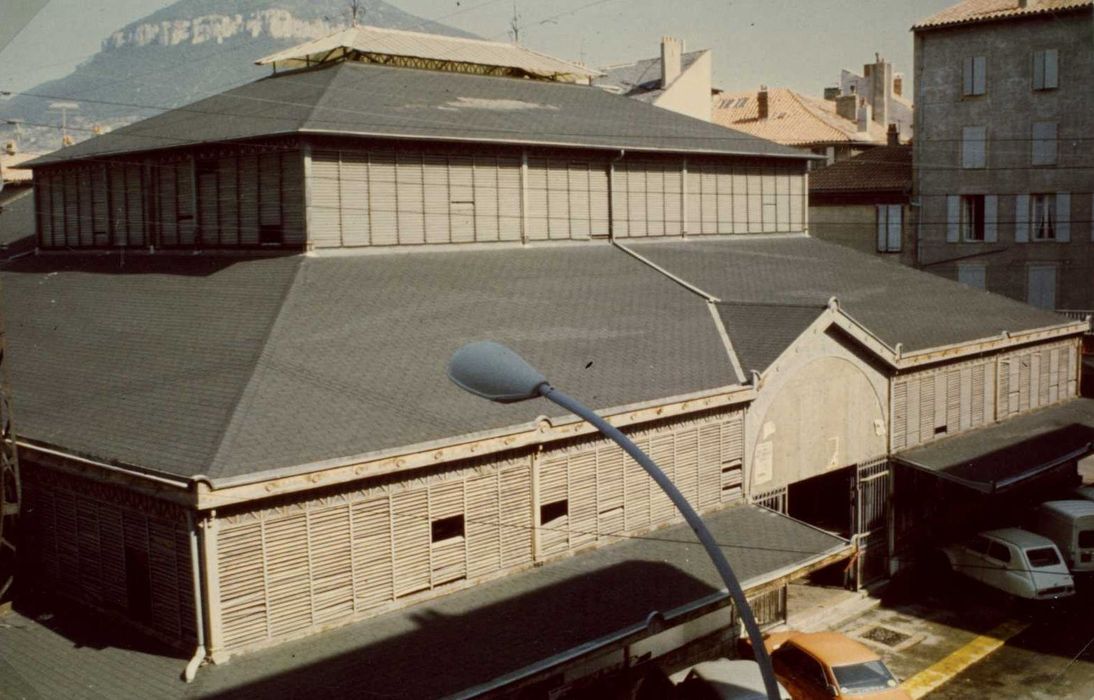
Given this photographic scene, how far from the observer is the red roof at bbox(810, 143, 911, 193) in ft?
188

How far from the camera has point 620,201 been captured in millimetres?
35062

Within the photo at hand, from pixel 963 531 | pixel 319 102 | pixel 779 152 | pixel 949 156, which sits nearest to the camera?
pixel 319 102

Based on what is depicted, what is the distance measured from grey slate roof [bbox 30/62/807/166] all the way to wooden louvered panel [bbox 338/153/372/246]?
3.31ft

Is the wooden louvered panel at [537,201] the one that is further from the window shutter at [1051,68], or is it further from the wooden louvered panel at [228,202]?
the window shutter at [1051,68]

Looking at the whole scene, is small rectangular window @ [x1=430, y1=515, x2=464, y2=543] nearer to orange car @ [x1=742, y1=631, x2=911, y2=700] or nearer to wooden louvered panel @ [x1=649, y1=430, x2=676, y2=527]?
wooden louvered panel @ [x1=649, y1=430, x2=676, y2=527]

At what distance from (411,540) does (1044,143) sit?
4660cm

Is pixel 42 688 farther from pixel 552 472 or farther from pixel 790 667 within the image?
pixel 790 667

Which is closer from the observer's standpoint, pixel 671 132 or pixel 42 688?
pixel 42 688

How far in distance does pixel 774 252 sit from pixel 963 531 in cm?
1214

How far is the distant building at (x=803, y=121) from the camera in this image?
72.0 m

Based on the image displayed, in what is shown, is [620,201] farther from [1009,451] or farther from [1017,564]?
[1017,564]

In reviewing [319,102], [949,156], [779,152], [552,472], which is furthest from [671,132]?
[949,156]

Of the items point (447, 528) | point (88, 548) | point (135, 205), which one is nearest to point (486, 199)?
point (135, 205)

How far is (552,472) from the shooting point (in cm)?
2152
